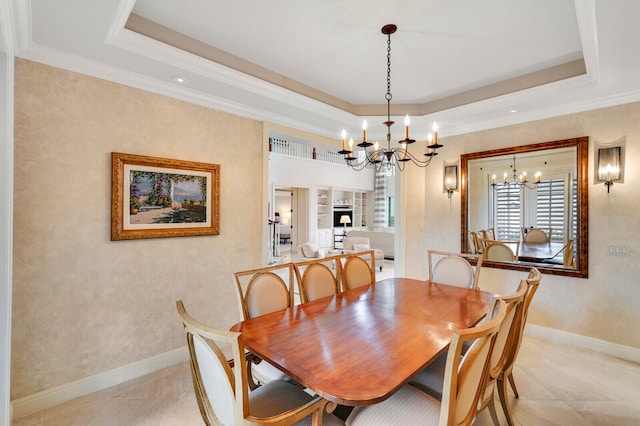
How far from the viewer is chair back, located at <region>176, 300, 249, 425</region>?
3.76 feet

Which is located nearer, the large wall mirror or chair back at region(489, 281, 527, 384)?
chair back at region(489, 281, 527, 384)

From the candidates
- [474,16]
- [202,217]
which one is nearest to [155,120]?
[202,217]

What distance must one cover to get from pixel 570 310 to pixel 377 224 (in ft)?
26.5

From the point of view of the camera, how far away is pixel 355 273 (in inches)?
118

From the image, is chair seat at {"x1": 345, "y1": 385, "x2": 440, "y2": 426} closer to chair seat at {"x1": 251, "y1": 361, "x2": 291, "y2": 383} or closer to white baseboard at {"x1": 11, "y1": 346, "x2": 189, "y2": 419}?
chair seat at {"x1": 251, "y1": 361, "x2": 291, "y2": 383}

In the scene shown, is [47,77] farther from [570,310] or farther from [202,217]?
[570,310]

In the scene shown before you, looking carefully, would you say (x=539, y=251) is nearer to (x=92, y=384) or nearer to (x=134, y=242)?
(x=134, y=242)

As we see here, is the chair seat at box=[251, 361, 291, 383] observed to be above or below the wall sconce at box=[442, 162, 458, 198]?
below

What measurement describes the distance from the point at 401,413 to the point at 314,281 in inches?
51.4

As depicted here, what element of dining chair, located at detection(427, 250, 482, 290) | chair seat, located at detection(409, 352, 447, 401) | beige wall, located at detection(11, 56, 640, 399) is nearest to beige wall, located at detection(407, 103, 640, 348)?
beige wall, located at detection(11, 56, 640, 399)

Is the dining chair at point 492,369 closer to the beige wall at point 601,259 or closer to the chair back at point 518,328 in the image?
the chair back at point 518,328

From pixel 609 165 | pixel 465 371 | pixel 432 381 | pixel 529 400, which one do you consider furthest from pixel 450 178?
pixel 465 371

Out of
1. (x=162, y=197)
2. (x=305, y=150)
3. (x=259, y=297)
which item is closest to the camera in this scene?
(x=259, y=297)

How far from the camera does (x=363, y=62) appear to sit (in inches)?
111
